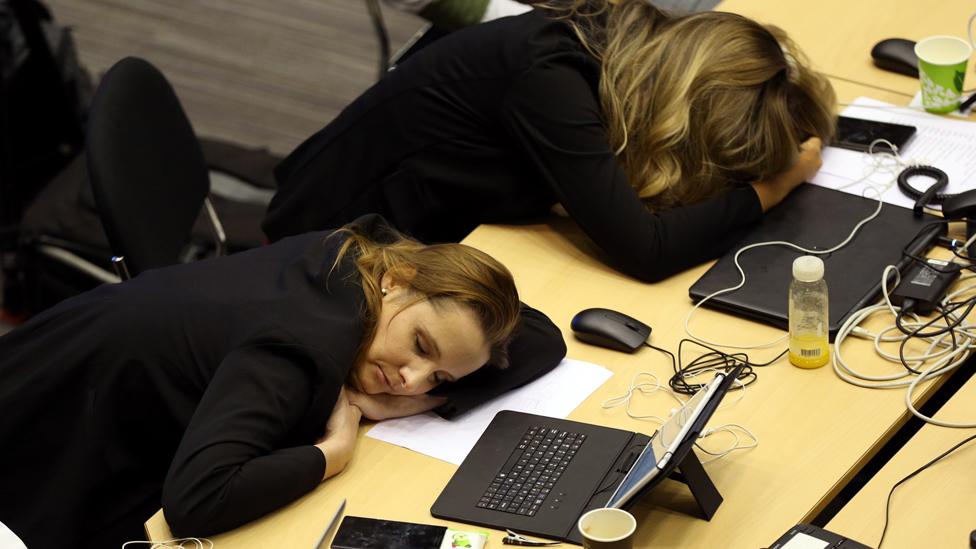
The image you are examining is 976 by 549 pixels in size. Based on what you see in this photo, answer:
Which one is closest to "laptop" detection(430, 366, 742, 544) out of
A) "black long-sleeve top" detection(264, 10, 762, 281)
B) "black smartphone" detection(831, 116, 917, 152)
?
"black long-sleeve top" detection(264, 10, 762, 281)

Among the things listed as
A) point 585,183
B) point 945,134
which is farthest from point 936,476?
point 945,134

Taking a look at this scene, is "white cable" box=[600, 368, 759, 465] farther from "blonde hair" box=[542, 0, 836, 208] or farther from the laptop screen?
"blonde hair" box=[542, 0, 836, 208]

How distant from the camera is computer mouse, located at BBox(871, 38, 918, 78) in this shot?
8.24 feet

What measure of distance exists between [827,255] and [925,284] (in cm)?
17

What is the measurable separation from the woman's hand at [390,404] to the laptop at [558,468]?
0.11m

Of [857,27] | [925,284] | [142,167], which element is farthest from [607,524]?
[857,27]

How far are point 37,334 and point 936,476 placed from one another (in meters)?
1.31

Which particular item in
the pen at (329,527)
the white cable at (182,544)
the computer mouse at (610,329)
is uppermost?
the computer mouse at (610,329)

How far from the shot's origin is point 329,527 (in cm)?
157

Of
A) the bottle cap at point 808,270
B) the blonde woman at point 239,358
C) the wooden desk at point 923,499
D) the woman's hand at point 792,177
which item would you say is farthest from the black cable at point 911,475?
the woman's hand at point 792,177

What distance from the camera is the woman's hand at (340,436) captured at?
1654 mm

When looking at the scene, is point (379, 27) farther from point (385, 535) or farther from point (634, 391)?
point (385, 535)

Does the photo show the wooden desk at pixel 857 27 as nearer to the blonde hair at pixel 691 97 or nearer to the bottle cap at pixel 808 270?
the blonde hair at pixel 691 97

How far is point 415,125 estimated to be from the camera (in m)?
2.22
